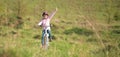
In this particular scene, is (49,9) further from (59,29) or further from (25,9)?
(59,29)

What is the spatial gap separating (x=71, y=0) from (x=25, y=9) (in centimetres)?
828

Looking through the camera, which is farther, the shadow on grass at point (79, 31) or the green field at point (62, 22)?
the shadow on grass at point (79, 31)

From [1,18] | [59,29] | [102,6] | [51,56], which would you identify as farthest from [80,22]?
[51,56]

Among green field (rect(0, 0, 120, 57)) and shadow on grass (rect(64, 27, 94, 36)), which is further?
shadow on grass (rect(64, 27, 94, 36))

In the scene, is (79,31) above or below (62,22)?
below

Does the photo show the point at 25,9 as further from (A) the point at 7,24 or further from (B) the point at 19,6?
(A) the point at 7,24

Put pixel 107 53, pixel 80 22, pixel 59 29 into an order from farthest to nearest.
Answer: pixel 80 22 < pixel 59 29 < pixel 107 53

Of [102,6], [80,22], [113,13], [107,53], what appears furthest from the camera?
[102,6]

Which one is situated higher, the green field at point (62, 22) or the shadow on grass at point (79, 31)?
the green field at point (62, 22)

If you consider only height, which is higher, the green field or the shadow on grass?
the green field

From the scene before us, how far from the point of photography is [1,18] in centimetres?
2453

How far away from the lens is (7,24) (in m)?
24.3

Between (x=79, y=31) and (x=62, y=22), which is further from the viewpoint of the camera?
(x=62, y=22)

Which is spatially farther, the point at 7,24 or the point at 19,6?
the point at 19,6
